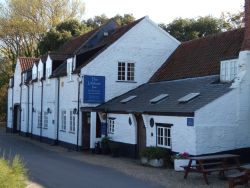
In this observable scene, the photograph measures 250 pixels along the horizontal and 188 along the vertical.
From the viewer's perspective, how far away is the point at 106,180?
651 inches

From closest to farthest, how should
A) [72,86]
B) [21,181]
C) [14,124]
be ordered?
[21,181] → [72,86] → [14,124]

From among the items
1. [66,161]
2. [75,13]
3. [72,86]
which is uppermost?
[75,13]

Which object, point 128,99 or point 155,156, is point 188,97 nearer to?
point 155,156

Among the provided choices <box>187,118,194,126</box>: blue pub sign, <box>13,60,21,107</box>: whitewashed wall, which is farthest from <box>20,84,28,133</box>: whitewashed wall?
<box>187,118,194,126</box>: blue pub sign

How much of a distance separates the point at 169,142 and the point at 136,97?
5704 millimetres

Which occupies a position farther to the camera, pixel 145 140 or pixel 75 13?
pixel 75 13

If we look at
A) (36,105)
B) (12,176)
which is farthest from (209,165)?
(36,105)

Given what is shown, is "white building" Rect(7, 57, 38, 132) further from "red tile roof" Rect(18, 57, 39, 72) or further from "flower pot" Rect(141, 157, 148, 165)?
"flower pot" Rect(141, 157, 148, 165)

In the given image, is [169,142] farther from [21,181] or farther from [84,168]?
[21,181]

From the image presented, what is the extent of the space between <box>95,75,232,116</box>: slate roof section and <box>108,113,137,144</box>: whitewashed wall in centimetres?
42

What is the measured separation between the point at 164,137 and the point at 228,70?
407 centimetres

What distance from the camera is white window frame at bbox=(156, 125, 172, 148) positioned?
21297 mm

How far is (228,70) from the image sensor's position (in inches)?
838

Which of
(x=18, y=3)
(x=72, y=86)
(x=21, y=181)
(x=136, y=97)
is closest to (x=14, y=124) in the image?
(x=18, y=3)
